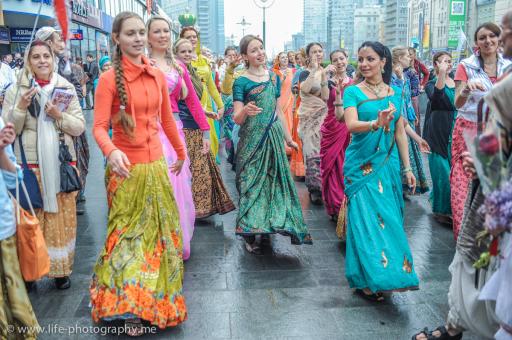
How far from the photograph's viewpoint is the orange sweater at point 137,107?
327 cm

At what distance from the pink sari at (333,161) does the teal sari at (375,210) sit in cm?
190

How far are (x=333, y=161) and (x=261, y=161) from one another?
53.2 inches

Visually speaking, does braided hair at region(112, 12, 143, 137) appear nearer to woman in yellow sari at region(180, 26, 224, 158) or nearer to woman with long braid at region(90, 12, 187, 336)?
woman with long braid at region(90, 12, 187, 336)

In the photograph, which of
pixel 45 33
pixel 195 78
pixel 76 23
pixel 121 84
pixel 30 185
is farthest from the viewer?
pixel 76 23

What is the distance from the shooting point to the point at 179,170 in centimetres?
380

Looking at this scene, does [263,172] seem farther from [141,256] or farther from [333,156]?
[141,256]

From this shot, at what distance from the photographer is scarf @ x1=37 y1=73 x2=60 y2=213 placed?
3957 mm

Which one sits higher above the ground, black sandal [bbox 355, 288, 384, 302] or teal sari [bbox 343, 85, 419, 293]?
teal sari [bbox 343, 85, 419, 293]

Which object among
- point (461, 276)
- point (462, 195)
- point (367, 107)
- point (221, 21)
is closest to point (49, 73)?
point (367, 107)

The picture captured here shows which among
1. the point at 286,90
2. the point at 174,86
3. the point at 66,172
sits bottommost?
the point at 66,172

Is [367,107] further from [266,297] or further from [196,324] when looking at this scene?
[196,324]

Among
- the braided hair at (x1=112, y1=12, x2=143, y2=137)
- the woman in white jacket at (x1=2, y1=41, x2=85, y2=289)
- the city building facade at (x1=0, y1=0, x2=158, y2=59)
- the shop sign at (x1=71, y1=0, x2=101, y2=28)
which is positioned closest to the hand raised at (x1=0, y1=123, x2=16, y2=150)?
the braided hair at (x1=112, y1=12, x2=143, y2=137)

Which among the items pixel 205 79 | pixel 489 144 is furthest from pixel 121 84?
pixel 205 79

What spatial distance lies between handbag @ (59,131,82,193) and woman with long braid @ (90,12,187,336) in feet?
2.18
